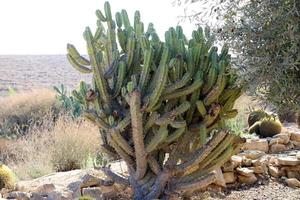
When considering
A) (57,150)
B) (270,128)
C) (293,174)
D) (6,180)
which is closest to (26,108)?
(57,150)

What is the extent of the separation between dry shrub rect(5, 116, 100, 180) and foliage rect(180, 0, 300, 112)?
457cm

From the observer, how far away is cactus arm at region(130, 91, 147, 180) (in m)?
4.95

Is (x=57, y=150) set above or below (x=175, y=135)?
below

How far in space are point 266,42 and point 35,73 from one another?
30.7 metres

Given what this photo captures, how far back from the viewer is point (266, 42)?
4418 millimetres

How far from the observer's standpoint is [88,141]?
9.17 meters

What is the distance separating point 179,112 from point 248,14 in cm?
117

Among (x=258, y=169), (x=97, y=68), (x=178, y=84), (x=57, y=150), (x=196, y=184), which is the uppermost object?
(x=97, y=68)

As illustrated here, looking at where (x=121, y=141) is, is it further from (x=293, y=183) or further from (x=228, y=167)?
(x=293, y=183)

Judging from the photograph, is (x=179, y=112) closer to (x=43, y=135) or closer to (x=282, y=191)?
(x=282, y=191)

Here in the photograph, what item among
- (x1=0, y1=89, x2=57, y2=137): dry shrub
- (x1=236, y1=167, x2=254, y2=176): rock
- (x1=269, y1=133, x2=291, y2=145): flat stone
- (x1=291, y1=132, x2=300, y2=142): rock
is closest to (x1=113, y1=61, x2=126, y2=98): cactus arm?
(x1=236, y1=167, x2=254, y2=176): rock

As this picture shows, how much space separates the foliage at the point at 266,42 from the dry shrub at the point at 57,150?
15.0 ft

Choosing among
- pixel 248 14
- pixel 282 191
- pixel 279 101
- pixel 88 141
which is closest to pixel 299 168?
pixel 282 191

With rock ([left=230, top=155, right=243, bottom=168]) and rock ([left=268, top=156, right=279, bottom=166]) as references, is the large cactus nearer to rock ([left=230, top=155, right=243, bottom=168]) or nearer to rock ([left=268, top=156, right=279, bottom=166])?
rock ([left=230, top=155, right=243, bottom=168])
